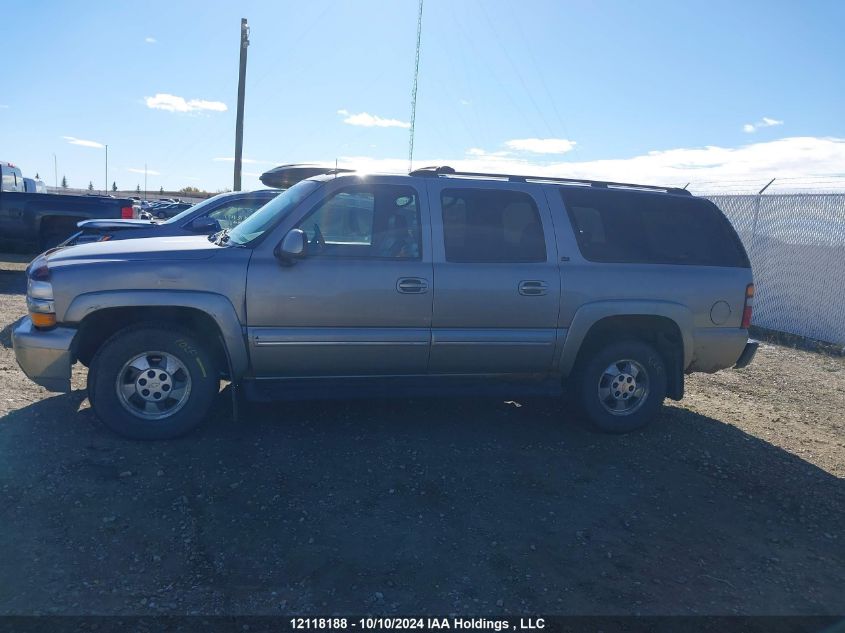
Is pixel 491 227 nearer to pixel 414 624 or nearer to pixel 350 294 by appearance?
pixel 350 294

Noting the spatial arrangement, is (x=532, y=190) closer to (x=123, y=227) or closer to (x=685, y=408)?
(x=685, y=408)

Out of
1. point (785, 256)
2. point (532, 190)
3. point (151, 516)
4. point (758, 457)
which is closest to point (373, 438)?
point (151, 516)

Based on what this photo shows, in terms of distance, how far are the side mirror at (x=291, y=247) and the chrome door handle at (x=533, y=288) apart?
1.62 metres

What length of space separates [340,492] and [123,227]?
24.3ft

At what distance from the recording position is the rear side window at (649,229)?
18.4 feet

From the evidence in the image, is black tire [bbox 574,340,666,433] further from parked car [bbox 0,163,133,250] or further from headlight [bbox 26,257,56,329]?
parked car [bbox 0,163,133,250]

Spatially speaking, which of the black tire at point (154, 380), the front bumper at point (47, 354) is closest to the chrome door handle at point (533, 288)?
the black tire at point (154, 380)

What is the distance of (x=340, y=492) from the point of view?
4383 millimetres

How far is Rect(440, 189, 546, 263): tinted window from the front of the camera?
5.30 metres

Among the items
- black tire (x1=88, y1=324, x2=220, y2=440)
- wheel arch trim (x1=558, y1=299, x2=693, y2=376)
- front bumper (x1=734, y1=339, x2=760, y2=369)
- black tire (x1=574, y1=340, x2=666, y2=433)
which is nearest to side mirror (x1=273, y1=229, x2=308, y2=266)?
black tire (x1=88, y1=324, x2=220, y2=440)

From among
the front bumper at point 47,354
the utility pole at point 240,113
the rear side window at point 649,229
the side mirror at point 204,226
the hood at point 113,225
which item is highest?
the utility pole at point 240,113

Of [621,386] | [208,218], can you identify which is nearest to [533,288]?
[621,386]

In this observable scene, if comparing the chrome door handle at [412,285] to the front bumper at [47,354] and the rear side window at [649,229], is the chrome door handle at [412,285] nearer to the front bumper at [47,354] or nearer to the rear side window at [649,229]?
the rear side window at [649,229]

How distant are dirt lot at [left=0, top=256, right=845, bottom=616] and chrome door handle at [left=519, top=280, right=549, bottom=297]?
1.13 m
